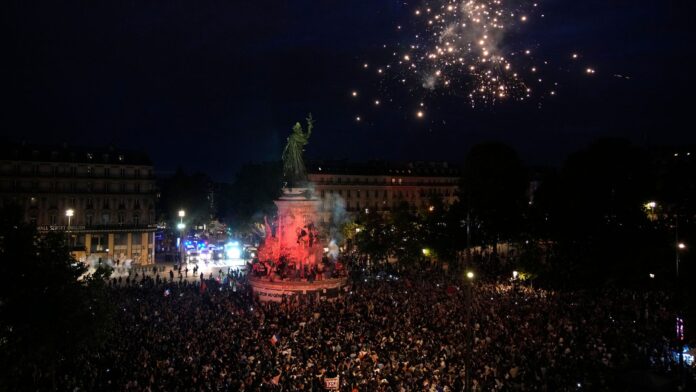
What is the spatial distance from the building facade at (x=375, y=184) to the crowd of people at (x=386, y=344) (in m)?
60.1

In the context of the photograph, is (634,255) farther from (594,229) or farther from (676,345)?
(676,345)

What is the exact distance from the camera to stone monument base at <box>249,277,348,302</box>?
35.6 metres

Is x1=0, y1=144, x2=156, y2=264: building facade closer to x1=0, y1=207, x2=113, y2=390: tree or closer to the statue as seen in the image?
the statue

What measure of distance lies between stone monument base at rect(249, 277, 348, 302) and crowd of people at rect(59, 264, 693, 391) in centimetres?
474

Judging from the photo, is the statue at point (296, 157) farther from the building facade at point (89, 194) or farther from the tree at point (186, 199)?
the tree at point (186, 199)

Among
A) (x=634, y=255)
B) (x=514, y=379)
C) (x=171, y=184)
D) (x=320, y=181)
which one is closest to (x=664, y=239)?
(x=634, y=255)

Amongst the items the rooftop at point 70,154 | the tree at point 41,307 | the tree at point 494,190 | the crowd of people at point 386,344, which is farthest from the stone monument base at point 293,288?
the rooftop at point 70,154

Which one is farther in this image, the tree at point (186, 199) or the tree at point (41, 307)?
the tree at point (186, 199)

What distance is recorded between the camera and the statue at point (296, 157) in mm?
41969

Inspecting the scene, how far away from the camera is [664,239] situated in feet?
118

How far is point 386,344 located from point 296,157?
2428cm

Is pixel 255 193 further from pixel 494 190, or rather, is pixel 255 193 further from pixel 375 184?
pixel 494 190

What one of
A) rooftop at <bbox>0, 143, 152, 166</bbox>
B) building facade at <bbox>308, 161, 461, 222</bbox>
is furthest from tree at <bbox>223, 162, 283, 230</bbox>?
rooftop at <bbox>0, 143, 152, 166</bbox>

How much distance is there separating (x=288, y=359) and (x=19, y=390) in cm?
865
